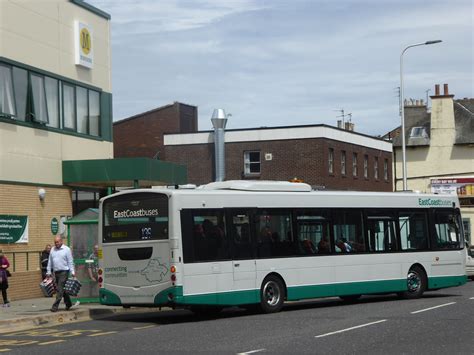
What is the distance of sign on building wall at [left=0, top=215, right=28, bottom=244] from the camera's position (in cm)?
2523

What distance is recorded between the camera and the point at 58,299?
20078mm

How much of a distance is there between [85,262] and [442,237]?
9.75m

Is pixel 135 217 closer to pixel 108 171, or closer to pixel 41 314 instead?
pixel 41 314

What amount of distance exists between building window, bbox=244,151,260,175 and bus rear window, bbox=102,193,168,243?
34540mm

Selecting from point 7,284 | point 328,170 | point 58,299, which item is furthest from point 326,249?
point 328,170

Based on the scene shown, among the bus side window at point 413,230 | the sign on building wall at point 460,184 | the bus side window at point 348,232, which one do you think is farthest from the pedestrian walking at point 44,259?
the sign on building wall at point 460,184

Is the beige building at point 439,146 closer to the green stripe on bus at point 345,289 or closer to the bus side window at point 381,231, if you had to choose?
the bus side window at point 381,231

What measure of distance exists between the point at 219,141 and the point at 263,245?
34.2 metres

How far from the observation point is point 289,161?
5262 cm

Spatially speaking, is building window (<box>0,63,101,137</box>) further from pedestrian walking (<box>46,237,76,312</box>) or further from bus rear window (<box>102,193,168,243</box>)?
bus rear window (<box>102,193,168,243</box>)

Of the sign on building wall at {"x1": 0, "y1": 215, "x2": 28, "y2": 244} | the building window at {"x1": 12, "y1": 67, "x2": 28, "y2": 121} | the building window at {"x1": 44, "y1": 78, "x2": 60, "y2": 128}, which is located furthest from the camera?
the building window at {"x1": 44, "y1": 78, "x2": 60, "y2": 128}

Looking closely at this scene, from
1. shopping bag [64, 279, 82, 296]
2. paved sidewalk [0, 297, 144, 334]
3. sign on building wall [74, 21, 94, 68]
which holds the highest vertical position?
sign on building wall [74, 21, 94, 68]

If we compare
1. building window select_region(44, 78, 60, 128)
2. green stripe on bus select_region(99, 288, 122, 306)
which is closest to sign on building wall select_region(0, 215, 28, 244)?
building window select_region(44, 78, 60, 128)

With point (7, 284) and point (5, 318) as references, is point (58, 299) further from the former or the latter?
point (7, 284)
